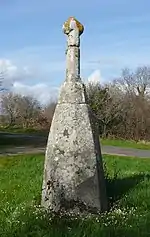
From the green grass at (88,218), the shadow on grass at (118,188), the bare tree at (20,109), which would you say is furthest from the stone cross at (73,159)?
the bare tree at (20,109)

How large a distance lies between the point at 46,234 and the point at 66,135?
7.02ft

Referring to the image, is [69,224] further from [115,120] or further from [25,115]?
[25,115]

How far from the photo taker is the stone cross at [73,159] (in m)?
6.72

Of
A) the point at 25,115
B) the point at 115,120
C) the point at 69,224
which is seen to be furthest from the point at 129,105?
the point at 69,224

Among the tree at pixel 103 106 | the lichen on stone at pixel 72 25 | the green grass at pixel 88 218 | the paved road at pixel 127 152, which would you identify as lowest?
the green grass at pixel 88 218

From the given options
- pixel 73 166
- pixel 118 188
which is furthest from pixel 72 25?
pixel 118 188

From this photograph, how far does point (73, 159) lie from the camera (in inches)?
269

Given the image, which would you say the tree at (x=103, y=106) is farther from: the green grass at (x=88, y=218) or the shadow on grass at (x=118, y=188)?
the green grass at (x=88, y=218)

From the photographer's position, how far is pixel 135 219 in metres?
6.12

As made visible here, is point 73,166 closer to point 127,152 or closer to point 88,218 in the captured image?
point 88,218

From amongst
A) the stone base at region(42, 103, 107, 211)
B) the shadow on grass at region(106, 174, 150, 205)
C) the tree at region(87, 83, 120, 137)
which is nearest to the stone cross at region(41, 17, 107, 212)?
the stone base at region(42, 103, 107, 211)

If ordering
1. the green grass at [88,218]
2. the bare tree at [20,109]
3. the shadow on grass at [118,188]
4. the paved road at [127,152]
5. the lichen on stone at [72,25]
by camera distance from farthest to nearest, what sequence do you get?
the bare tree at [20,109] → the paved road at [127,152] → the shadow on grass at [118,188] → the lichen on stone at [72,25] → the green grass at [88,218]

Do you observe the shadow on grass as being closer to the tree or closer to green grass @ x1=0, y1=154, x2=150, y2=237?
green grass @ x1=0, y1=154, x2=150, y2=237

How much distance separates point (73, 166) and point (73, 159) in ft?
0.35
